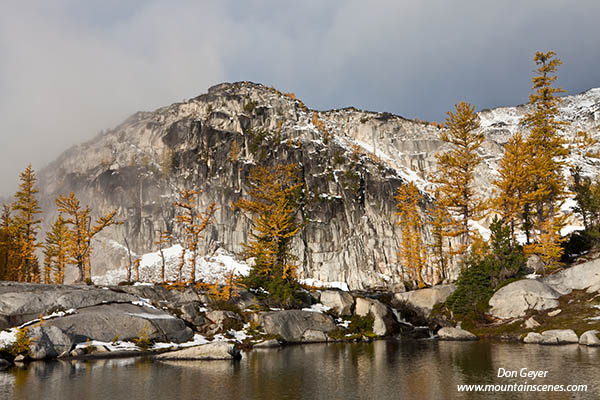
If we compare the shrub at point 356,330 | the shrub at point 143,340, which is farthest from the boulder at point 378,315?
the shrub at point 143,340

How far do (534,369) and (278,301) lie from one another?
2963 cm

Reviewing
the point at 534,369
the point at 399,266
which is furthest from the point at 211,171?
the point at 534,369

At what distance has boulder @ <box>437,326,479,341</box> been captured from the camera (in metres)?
39.2

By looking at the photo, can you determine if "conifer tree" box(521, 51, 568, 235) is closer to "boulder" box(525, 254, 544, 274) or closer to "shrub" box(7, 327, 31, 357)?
"boulder" box(525, 254, 544, 274)

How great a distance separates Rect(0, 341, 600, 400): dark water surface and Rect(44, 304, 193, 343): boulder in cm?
474

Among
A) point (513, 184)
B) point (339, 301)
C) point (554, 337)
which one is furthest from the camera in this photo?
point (339, 301)

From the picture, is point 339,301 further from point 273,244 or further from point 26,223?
point 26,223

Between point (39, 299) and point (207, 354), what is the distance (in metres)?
16.5

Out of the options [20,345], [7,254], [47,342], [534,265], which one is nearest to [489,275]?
[534,265]

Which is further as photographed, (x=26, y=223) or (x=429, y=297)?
(x=26, y=223)

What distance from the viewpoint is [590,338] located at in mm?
29562

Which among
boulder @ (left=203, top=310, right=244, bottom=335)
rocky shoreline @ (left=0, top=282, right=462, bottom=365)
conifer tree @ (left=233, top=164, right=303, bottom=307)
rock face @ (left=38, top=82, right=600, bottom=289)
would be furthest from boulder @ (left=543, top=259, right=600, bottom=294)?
rock face @ (left=38, top=82, right=600, bottom=289)

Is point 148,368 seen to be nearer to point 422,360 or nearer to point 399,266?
point 422,360

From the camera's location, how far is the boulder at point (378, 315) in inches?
1793
